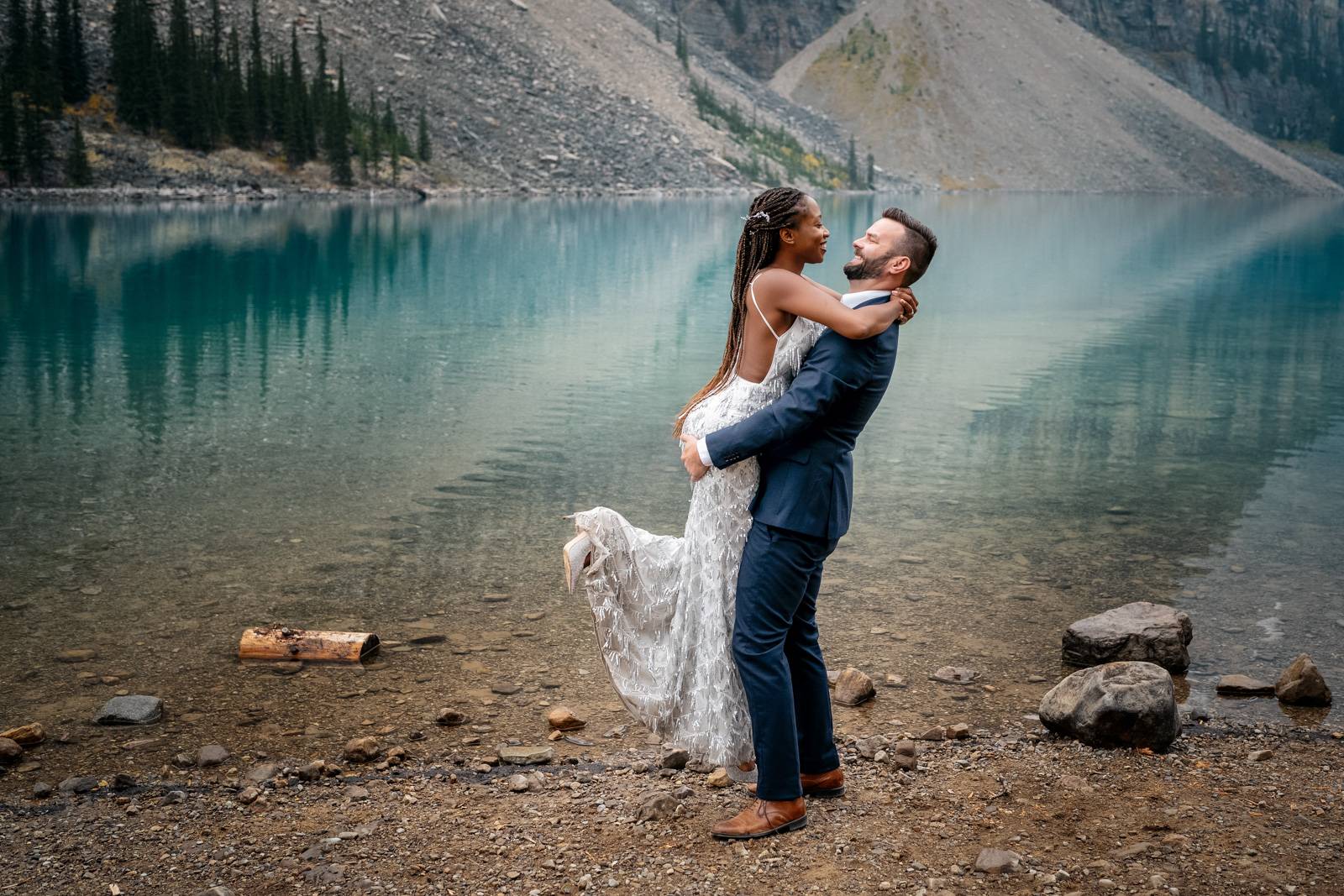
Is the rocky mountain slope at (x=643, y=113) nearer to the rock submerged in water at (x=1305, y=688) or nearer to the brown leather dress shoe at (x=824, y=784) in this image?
the rock submerged in water at (x=1305, y=688)

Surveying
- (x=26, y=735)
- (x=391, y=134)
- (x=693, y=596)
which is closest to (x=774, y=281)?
(x=693, y=596)

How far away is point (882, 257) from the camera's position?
4.90 meters

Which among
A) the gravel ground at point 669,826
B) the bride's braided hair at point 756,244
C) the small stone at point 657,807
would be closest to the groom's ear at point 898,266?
the bride's braided hair at point 756,244

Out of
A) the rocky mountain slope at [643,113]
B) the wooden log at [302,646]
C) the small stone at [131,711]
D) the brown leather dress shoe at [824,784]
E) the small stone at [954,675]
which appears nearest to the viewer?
the brown leather dress shoe at [824,784]

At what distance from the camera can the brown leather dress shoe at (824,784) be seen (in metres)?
5.48

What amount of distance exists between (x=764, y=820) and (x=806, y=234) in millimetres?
2409

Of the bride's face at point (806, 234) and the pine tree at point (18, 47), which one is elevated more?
the pine tree at point (18, 47)

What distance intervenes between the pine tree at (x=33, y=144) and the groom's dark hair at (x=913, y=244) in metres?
78.7

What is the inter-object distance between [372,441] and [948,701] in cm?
900

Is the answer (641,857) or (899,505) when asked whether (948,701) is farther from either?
(899,505)

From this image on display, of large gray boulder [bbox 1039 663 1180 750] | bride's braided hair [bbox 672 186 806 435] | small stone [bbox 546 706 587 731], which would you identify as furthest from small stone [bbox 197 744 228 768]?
large gray boulder [bbox 1039 663 1180 750]

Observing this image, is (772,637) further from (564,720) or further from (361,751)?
(361,751)

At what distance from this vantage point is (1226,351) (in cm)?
2564

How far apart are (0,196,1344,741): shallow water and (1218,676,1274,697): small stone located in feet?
0.46
